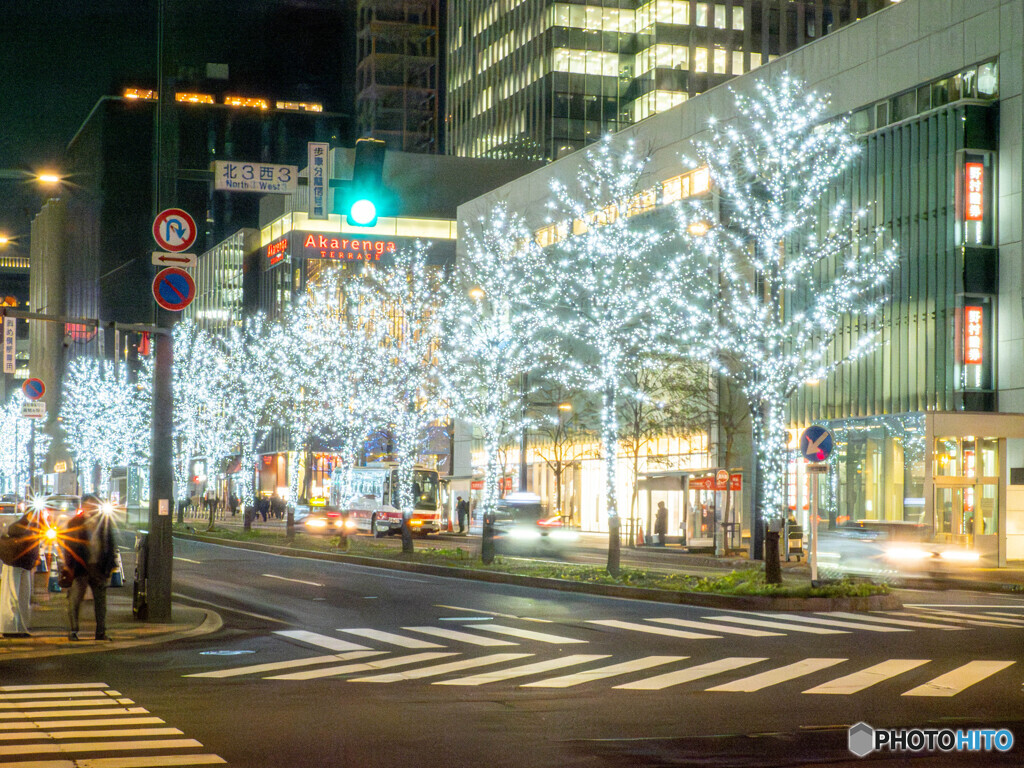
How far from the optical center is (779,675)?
1305 centimetres

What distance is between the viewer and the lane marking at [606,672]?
41.0 ft

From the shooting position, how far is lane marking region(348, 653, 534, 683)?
13.0 m

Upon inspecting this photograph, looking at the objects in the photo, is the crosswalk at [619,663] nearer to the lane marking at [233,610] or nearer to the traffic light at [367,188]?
the lane marking at [233,610]

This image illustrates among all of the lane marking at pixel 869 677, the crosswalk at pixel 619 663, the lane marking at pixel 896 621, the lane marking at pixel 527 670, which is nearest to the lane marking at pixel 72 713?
the crosswalk at pixel 619 663

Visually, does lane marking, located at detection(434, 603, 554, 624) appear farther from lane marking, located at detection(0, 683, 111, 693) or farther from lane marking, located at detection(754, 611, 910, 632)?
lane marking, located at detection(0, 683, 111, 693)

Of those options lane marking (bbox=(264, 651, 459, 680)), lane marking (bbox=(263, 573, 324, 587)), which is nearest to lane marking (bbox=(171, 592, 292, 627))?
lane marking (bbox=(263, 573, 324, 587))

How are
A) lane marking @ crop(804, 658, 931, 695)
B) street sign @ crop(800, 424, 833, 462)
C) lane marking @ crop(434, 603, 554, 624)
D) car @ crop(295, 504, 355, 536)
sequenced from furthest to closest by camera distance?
car @ crop(295, 504, 355, 536), street sign @ crop(800, 424, 833, 462), lane marking @ crop(434, 603, 554, 624), lane marking @ crop(804, 658, 931, 695)

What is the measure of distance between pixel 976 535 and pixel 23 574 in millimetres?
32154

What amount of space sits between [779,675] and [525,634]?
16.2 ft

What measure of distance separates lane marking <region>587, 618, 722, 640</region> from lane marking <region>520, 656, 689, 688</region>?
2.31m

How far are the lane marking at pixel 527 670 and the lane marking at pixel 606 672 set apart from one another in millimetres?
443

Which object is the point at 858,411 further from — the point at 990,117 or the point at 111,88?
the point at 111,88

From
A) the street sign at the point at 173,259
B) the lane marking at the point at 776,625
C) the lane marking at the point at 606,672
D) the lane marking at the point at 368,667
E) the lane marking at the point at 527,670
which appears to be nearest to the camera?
the lane marking at the point at 606,672

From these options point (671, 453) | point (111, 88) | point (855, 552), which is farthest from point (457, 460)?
point (111, 88)
